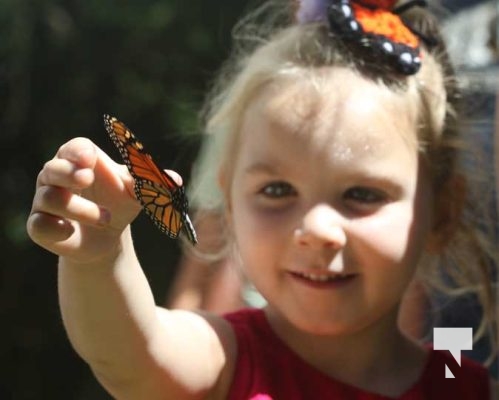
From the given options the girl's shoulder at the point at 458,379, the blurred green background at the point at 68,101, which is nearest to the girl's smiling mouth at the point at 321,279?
the girl's shoulder at the point at 458,379

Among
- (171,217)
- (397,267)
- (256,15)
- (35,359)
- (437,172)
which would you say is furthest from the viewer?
(35,359)

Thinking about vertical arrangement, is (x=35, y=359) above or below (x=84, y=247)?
below

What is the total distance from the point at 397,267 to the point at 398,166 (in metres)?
0.14

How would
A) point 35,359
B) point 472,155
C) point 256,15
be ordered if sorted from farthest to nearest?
point 35,359 < point 256,15 < point 472,155

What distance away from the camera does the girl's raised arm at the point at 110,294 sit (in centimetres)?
119

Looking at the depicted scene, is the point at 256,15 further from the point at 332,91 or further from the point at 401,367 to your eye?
the point at 401,367

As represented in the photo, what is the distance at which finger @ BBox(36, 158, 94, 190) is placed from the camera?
1.17 meters

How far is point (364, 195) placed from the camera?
159 centimetres

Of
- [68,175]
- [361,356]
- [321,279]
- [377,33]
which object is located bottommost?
[361,356]

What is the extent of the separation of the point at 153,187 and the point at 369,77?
561 mm

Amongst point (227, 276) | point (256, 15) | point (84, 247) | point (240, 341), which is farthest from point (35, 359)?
point (84, 247)

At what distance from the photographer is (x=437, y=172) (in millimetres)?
1739
